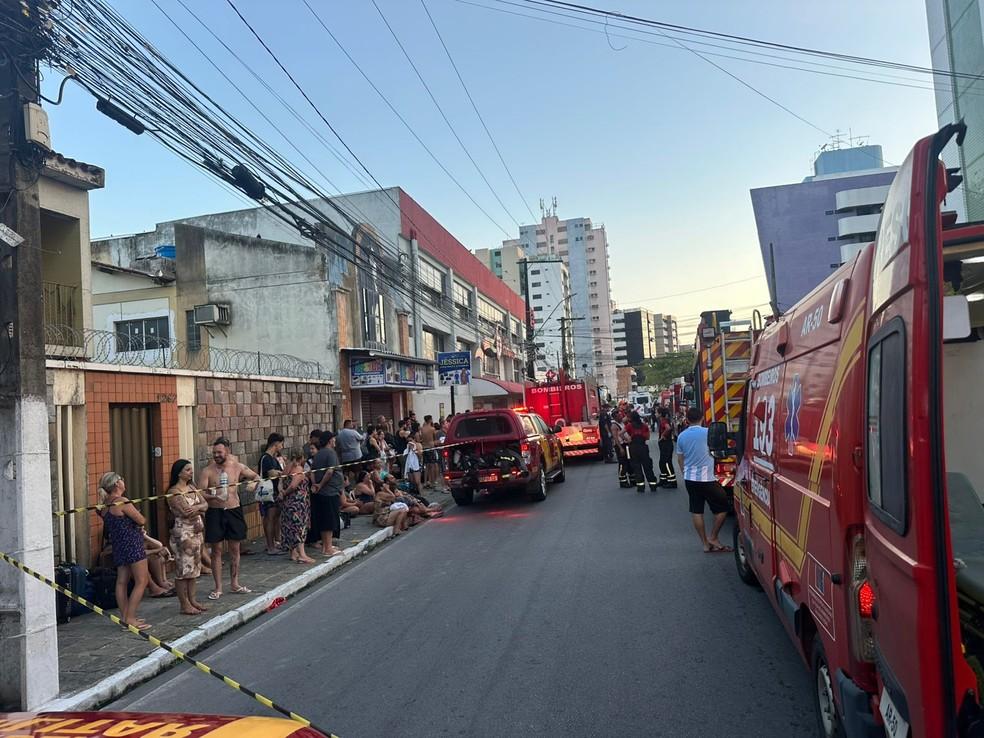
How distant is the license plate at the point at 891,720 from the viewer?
2.54 metres

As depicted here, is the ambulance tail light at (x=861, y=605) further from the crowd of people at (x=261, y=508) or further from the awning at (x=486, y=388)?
the awning at (x=486, y=388)

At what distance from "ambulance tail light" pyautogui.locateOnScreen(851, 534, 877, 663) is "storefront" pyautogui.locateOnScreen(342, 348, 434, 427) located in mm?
18144

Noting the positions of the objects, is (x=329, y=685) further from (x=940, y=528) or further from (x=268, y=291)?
(x=268, y=291)

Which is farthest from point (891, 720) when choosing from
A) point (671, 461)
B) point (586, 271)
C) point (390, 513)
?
point (586, 271)

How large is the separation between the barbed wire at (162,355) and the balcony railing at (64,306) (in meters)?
0.12

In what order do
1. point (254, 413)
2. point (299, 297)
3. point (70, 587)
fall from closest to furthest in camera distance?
1. point (70, 587)
2. point (254, 413)
3. point (299, 297)

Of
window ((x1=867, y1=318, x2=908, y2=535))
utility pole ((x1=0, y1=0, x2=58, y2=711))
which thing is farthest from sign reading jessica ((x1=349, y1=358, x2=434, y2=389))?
window ((x1=867, y1=318, x2=908, y2=535))

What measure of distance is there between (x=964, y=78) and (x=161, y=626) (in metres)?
24.3

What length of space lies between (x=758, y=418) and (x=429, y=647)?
316 cm

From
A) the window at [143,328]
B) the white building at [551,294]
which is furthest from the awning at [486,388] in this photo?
the white building at [551,294]

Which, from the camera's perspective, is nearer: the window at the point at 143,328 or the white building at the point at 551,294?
the window at the point at 143,328

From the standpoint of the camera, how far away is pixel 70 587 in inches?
291

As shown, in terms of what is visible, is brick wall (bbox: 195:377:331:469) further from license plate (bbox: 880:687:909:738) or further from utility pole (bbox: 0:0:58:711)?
license plate (bbox: 880:687:909:738)

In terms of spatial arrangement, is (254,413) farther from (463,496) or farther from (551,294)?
(551,294)
